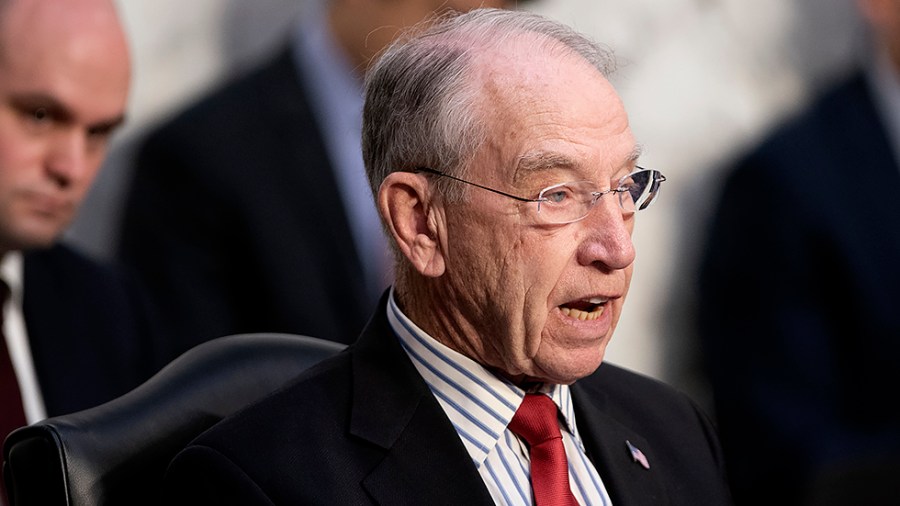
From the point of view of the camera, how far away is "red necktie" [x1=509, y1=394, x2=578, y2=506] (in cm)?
218

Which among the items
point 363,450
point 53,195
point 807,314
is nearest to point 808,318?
point 807,314

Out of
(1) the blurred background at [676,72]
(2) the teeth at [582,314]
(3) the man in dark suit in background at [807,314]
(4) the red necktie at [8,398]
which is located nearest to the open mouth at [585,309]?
(2) the teeth at [582,314]

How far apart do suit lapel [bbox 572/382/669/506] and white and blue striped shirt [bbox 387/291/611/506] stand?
26 mm

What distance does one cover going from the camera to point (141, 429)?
215cm

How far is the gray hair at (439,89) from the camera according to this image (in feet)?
7.13

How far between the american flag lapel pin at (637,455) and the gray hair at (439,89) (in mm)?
504

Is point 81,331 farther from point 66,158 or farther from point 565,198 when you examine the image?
point 565,198

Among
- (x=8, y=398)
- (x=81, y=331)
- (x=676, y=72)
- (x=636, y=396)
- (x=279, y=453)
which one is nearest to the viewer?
(x=279, y=453)

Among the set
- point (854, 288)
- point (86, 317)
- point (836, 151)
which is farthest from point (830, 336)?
point (86, 317)

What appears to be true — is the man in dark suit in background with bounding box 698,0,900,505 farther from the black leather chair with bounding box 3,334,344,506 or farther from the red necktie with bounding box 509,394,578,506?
the black leather chair with bounding box 3,334,344,506

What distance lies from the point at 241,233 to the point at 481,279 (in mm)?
1519

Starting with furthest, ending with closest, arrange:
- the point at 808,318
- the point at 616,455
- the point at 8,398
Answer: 1. the point at 808,318
2. the point at 8,398
3. the point at 616,455

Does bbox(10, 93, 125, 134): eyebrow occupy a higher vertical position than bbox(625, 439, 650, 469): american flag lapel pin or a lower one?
higher

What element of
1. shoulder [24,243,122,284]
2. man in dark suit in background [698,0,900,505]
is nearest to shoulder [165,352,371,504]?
shoulder [24,243,122,284]
